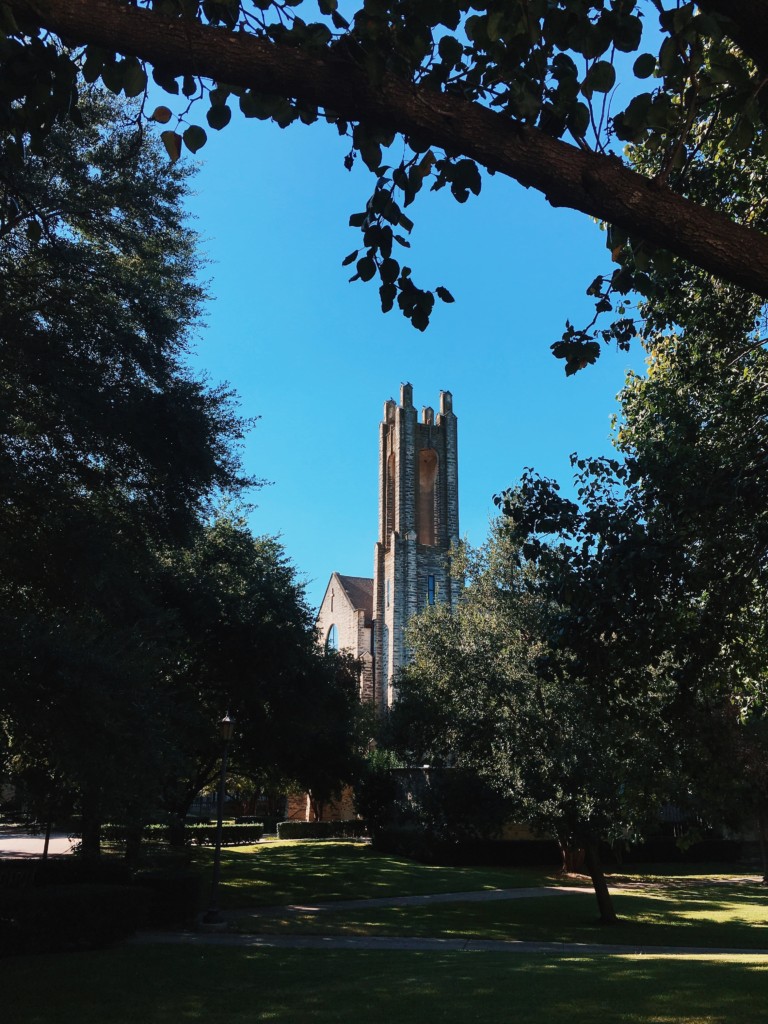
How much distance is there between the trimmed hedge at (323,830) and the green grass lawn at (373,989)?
2828 centimetres

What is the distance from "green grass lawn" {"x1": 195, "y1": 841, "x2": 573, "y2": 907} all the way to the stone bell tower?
22559mm

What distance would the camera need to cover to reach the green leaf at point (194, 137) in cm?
437

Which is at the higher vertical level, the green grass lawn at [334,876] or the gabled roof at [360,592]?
the gabled roof at [360,592]

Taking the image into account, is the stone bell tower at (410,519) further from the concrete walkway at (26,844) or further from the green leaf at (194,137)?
the green leaf at (194,137)

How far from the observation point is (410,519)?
5750cm

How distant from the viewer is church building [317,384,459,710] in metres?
55.3

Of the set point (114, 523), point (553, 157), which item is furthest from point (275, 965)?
point (553, 157)

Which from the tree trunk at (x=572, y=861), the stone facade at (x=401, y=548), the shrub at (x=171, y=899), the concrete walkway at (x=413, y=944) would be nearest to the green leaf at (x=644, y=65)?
the concrete walkway at (x=413, y=944)

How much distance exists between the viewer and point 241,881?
23.3 m

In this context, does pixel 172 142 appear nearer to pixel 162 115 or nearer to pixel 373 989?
pixel 162 115

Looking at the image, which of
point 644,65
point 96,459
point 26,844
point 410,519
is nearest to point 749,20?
point 644,65

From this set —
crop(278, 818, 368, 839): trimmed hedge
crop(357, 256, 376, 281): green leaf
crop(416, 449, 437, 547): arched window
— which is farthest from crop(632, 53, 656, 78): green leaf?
crop(416, 449, 437, 547): arched window

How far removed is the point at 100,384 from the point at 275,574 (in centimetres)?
1085

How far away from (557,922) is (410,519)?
39.5 metres
